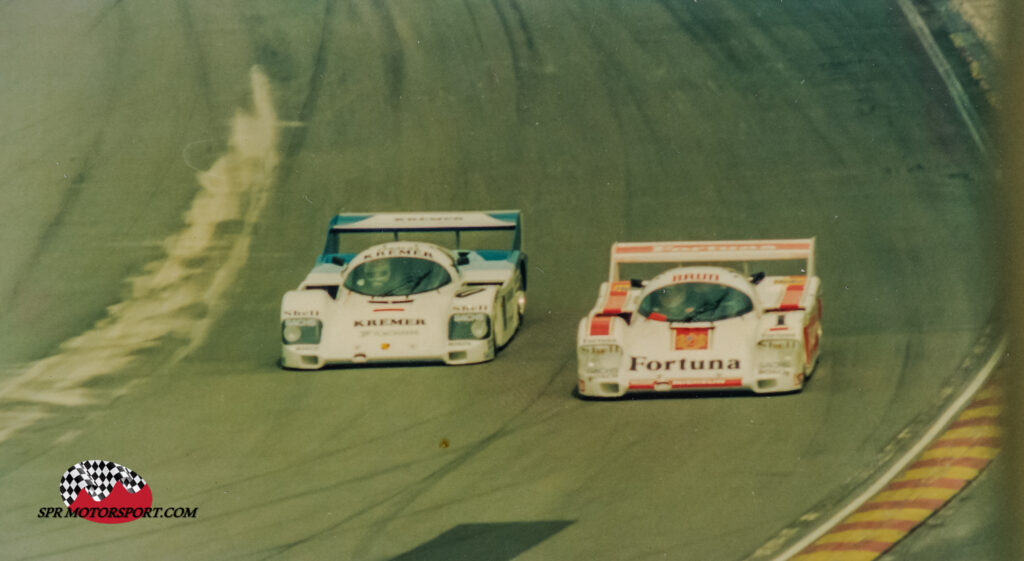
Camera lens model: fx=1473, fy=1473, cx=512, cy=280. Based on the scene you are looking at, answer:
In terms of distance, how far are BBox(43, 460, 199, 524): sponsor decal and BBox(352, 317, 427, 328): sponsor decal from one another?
2.67 m

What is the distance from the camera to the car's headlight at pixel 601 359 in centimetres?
1302

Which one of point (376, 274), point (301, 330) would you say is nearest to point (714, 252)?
point (376, 274)

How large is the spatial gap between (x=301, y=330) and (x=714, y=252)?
4053 mm

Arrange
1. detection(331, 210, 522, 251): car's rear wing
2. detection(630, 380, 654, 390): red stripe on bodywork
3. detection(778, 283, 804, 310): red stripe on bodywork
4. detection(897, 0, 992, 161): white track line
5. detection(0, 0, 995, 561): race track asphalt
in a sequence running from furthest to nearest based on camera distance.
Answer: detection(897, 0, 992, 161): white track line < detection(331, 210, 522, 251): car's rear wing < detection(778, 283, 804, 310): red stripe on bodywork < detection(630, 380, 654, 390): red stripe on bodywork < detection(0, 0, 995, 561): race track asphalt

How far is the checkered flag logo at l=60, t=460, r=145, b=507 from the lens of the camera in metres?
12.5

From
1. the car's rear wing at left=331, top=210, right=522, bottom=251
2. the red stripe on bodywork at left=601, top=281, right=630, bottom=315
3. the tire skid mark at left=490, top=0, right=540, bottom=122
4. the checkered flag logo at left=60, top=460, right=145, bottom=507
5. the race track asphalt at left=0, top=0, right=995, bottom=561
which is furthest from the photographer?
the tire skid mark at left=490, top=0, right=540, bottom=122

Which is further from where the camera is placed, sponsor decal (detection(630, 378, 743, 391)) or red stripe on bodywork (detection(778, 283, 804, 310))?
red stripe on bodywork (detection(778, 283, 804, 310))

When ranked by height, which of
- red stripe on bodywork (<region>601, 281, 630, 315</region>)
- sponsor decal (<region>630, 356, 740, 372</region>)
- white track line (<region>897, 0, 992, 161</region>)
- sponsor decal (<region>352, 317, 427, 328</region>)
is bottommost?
sponsor decal (<region>630, 356, 740, 372</region>)

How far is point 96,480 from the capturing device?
12594 millimetres

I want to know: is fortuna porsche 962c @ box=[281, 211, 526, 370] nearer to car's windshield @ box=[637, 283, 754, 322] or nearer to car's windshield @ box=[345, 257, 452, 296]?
car's windshield @ box=[345, 257, 452, 296]

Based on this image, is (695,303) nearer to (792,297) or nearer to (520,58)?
(792,297)

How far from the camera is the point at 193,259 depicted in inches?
674

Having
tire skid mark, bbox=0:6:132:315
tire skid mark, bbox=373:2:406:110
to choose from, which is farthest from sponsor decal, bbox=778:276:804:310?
tire skid mark, bbox=0:6:132:315

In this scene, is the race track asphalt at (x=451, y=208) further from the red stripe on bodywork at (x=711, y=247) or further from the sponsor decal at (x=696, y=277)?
the sponsor decal at (x=696, y=277)
